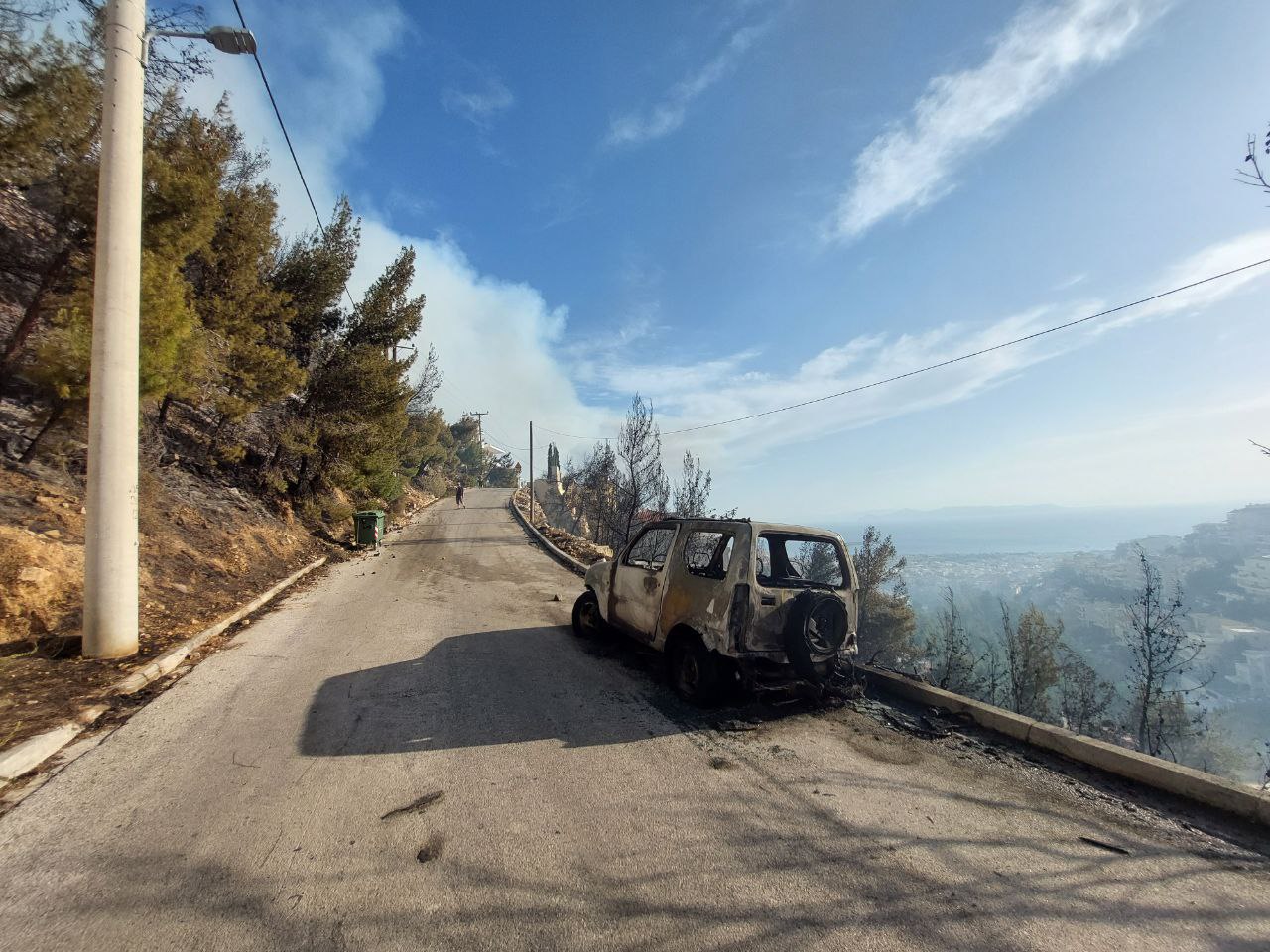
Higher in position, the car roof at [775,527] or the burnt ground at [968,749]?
the car roof at [775,527]

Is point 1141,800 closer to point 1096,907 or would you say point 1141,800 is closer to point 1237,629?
point 1096,907

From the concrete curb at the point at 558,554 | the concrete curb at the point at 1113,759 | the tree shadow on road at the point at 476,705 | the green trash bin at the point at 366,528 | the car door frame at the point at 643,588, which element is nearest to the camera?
the concrete curb at the point at 1113,759

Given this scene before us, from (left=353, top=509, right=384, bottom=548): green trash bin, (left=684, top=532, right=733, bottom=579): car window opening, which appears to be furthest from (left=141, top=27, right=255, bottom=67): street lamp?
(left=353, top=509, right=384, bottom=548): green trash bin

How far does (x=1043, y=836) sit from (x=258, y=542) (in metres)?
14.0

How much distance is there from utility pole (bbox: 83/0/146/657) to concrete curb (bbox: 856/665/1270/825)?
7.84 m

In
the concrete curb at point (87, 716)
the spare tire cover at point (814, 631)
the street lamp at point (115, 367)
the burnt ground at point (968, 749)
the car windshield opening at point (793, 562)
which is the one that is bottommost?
the burnt ground at point (968, 749)

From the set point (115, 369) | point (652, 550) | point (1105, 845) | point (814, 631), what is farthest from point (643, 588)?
point (115, 369)

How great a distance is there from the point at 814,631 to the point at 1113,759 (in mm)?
2127

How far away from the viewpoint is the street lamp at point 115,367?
4.96 meters

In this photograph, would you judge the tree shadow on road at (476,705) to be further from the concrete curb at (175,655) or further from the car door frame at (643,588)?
the concrete curb at (175,655)

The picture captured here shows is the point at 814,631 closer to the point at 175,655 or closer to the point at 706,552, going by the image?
the point at 706,552

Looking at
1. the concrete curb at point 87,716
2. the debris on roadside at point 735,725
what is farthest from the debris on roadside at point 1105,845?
the concrete curb at point 87,716

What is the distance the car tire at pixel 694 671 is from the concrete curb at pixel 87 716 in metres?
4.66

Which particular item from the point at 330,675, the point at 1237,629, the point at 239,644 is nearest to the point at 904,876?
the point at 330,675
